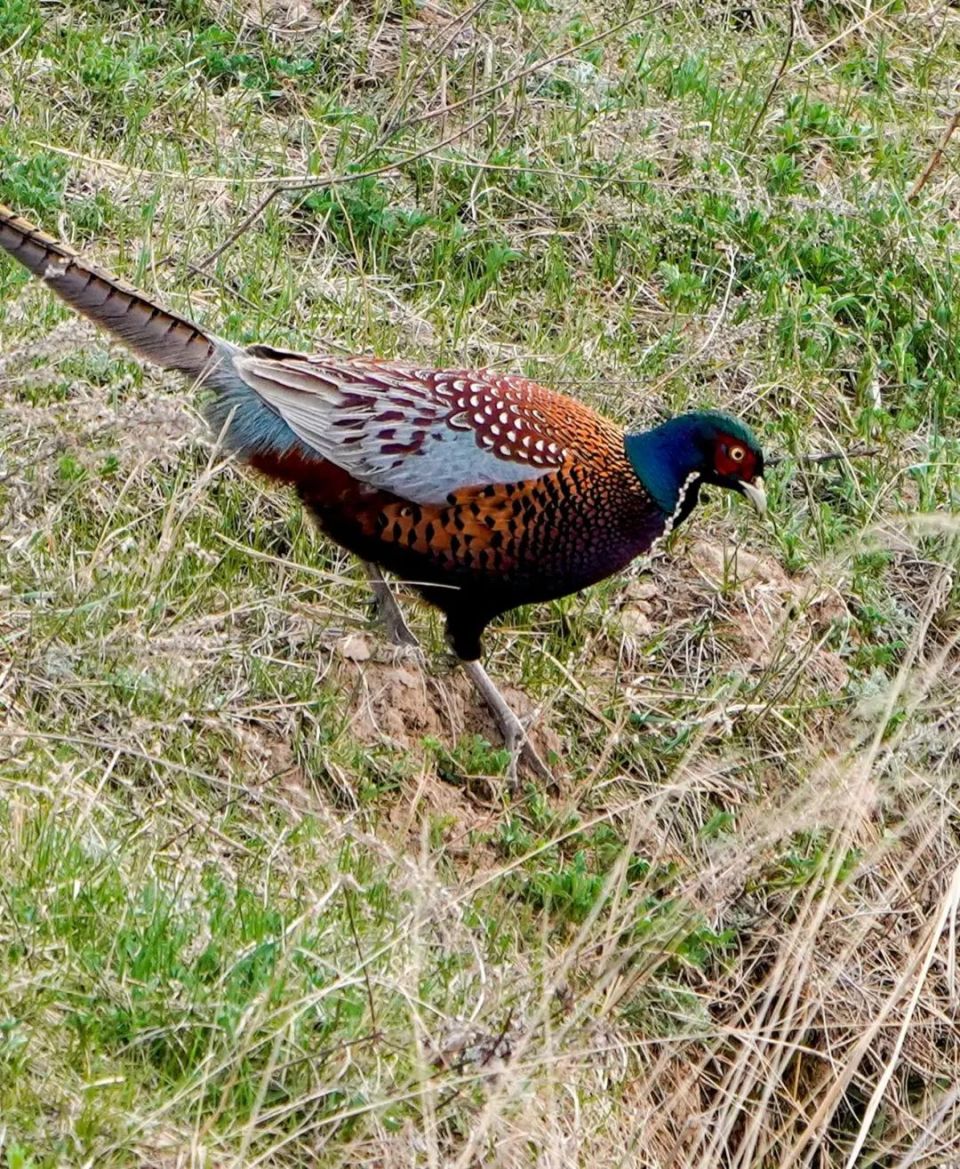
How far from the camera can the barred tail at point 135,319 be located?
14.1ft

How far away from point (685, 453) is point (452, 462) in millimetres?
583

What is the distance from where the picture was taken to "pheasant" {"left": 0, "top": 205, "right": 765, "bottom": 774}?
439cm

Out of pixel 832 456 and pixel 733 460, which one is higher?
pixel 733 460

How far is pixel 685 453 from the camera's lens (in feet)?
14.8

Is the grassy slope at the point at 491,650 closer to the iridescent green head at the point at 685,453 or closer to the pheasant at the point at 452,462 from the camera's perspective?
the pheasant at the point at 452,462

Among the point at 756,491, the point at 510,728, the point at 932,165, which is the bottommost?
the point at 510,728

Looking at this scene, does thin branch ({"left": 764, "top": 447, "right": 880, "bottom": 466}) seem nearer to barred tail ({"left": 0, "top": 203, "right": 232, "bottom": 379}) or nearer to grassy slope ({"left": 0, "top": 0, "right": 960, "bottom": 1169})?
grassy slope ({"left": 0, "top": 0, "right": 960, "bottom": 1169})

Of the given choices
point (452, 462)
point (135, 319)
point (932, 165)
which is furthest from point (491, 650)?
point (932, 165)

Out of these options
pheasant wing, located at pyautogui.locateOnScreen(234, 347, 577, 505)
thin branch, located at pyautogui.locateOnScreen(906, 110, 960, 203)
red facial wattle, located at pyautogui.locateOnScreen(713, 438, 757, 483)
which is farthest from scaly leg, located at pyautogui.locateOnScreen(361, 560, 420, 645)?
thin branch, located at pyautogui.locateOnScreen(906, 110, 960, 203)

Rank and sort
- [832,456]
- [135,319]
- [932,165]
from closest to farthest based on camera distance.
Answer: [135,319]
[832,456]
[932,165]

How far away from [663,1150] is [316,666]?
56.4 inches

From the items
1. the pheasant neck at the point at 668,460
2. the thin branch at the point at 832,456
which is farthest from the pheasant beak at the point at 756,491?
the thin branch at the point at 832,456

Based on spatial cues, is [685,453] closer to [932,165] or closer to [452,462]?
[452,462]

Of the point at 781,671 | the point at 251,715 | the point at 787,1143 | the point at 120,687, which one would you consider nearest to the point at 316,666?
the point at 251,715
